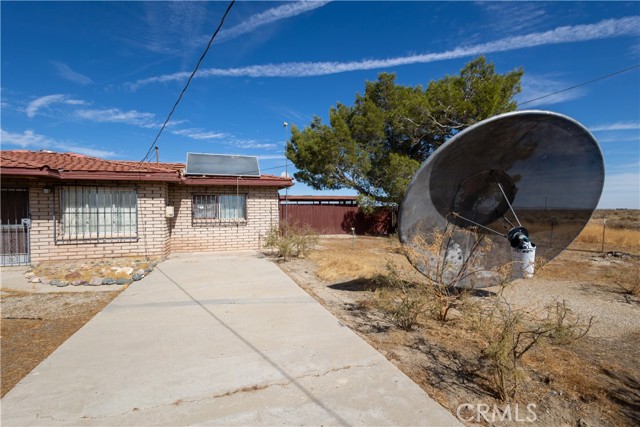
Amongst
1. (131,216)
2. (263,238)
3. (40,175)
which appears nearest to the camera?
(40,175)

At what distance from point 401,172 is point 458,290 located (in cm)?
1161

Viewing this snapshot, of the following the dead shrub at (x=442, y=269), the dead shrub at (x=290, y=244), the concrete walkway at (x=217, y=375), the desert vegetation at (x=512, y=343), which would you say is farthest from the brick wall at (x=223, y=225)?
the dead shrub at (x=442, y=269)

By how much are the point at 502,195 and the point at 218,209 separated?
871 centimetres

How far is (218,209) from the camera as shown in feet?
35.2

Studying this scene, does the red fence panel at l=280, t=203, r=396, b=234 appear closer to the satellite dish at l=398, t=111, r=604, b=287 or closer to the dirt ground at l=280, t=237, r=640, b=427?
the dirt ground at l=280, t=237, r=640, b=427

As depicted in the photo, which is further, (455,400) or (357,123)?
(357,123)

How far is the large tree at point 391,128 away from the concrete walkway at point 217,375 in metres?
13.0

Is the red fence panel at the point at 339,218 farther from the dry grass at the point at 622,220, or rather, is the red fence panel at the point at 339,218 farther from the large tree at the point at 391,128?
the dry grass at the point at 622,220

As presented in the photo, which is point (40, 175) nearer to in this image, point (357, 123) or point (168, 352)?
point (168, 352)

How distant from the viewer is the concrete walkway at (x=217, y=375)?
2250 millimetres

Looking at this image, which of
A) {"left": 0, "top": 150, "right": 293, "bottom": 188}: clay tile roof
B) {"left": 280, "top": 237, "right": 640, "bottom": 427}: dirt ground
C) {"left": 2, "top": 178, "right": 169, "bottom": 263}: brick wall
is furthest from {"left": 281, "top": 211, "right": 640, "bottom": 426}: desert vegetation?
{"left": 0, "top": 150, "right": 293, "bottom": 188}: clay tile roof

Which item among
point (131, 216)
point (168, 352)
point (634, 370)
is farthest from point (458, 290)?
point (131, 216)

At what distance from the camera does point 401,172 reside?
15.9 metres

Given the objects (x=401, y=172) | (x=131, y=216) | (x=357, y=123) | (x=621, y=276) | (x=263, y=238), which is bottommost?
(x=621, y=276)
